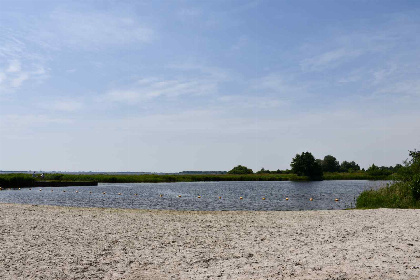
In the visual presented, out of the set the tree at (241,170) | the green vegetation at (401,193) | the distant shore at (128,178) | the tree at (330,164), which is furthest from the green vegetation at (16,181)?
the tree at (330,164)

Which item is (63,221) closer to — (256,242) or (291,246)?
(256,242)

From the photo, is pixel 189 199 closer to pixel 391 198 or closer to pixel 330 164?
pixel 391 198

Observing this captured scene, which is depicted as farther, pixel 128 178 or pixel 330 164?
pixel 330 164

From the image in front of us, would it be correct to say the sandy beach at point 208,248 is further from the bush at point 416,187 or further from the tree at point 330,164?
the tree at point 330,164

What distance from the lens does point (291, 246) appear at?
11.6 m

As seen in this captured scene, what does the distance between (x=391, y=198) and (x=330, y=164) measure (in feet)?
447

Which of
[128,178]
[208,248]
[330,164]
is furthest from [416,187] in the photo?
[330,164]

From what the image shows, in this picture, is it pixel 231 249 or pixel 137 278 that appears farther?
pixel 231 249

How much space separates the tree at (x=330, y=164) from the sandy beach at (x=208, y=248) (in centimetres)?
14203

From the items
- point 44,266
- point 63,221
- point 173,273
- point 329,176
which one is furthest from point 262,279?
point 329,176

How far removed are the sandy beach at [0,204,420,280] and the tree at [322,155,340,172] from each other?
14203 cm

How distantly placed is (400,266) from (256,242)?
466 centimetres

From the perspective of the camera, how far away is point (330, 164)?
15612 centimetres

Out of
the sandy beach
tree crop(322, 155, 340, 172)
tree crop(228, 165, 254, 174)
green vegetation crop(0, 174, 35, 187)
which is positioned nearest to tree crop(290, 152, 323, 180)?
tree crop(228, 165, 254, 174)
